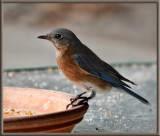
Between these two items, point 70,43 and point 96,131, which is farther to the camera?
point 70,43

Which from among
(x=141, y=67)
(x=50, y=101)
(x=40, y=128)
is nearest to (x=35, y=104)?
(x=50, y=101)

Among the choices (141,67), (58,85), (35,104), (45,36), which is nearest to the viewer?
(45,36)

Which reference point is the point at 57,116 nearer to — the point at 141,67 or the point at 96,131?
the point at 96,131

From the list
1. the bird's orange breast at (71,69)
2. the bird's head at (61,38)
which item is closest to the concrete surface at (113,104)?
the bird's orange breast at (71,69)

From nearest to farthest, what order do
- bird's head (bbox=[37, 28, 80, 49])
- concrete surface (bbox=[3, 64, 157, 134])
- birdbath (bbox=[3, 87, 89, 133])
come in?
birdbath (bbox=[3, 87, 89, 133]) < concrete surface (bbox=[3, 64, 157, 134]) < bird's head (bbox=[37, 28, 80, 49])

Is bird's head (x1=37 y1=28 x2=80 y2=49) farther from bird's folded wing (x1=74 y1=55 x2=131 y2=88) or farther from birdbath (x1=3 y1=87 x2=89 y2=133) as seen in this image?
birdbath (x1=3 y1=87 x2=89 y2=133)

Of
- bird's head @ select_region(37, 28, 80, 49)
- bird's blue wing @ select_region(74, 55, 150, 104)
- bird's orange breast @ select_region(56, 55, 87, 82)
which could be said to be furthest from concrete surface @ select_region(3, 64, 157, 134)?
bird's head @ select_region(37, 28, 80, 49)

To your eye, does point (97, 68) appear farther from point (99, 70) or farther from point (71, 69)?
point (71, 69)
